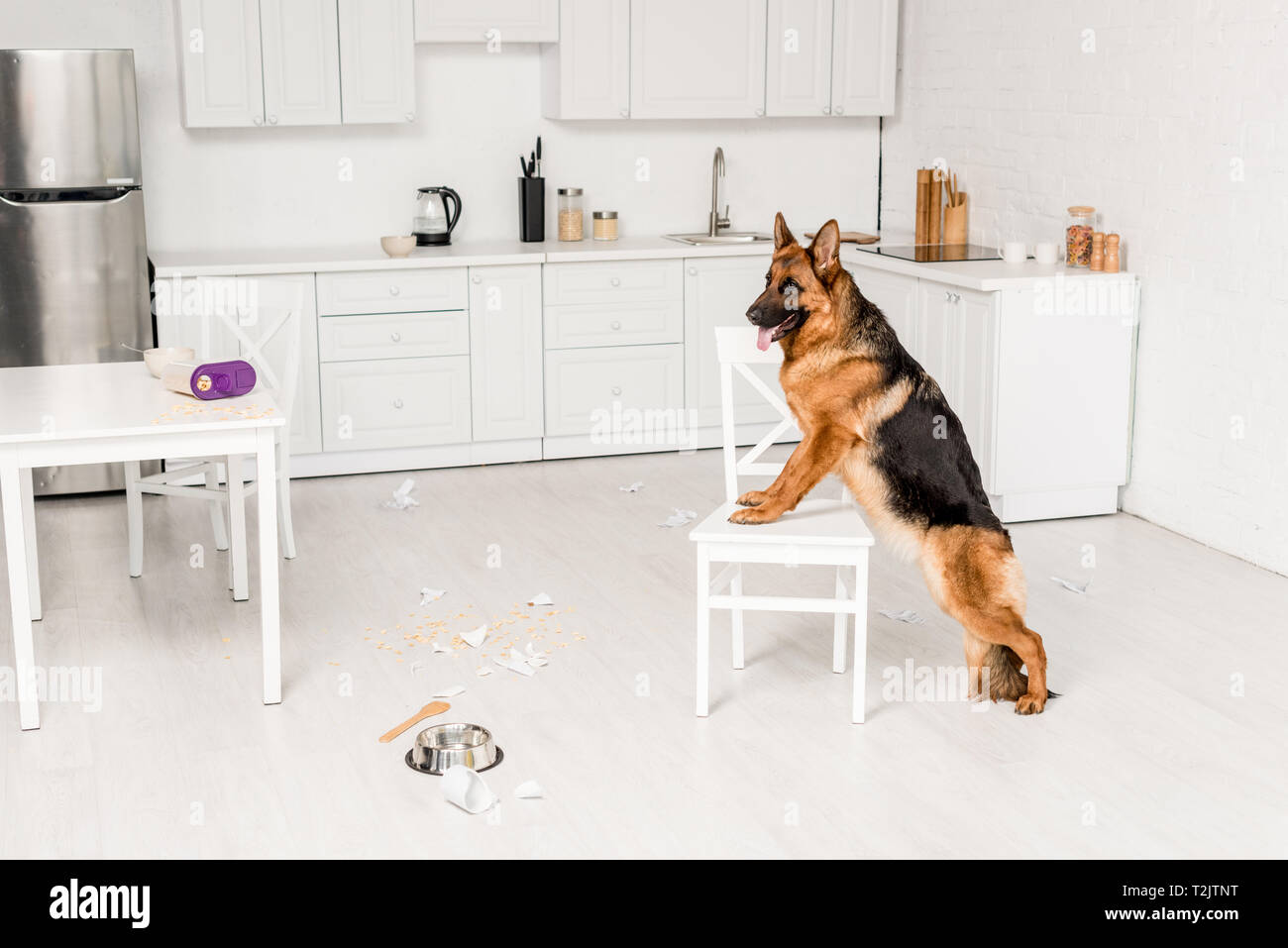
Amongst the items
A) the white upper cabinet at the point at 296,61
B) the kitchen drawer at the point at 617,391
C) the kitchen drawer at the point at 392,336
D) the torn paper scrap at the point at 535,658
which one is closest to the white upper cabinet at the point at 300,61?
the white upper cabinet at the point at 296,61

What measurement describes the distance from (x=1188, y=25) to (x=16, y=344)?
14.0ft

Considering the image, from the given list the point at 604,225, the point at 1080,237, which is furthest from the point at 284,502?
the point at 1080,237

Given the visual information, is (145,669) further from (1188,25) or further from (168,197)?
(1188,25)

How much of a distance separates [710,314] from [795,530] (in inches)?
115

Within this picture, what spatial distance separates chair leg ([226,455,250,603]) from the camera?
4254 millimetres

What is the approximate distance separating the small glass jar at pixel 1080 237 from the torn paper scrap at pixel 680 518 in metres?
1.67

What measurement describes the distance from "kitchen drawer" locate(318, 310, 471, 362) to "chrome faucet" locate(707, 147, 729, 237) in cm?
131

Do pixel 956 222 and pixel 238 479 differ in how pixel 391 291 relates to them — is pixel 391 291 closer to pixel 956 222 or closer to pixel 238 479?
pixel 238 479

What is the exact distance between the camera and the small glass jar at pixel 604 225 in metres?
6.38

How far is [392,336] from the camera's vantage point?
5.77 meters

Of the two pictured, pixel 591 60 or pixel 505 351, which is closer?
pixel 505 351

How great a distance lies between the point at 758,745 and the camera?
3.36 m

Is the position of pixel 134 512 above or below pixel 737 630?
above

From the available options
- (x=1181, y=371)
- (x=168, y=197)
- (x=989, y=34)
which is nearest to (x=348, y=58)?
(x=168, y=197)
